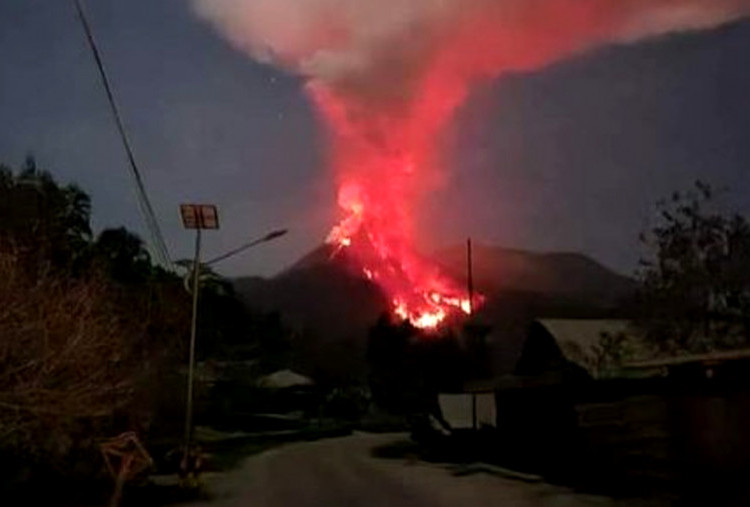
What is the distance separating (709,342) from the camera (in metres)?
32.0

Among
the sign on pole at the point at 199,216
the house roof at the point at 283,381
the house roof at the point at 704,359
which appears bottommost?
the house roof at the point at 704,359

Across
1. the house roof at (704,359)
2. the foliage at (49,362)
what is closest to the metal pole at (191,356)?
the foliage at (49,362)

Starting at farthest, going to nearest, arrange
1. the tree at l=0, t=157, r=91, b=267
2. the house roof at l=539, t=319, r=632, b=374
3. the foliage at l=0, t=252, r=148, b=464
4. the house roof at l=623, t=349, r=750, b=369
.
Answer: the house roof at l=539, t=319, r=632, b=374, the tree at l=0, t=157, r=91, b=267, the house roof at l=623, t=349, r=750, b=369, the foliage at l=0, t=252, r=148, b=464

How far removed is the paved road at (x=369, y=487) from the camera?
23094mm

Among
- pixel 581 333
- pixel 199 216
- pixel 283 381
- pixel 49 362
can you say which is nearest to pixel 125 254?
pixel 199 216

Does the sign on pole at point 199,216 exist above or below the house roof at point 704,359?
above

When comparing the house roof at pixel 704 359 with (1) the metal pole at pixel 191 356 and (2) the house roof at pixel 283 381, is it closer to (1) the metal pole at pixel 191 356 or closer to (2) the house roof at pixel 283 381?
(1) the metal pole at pixel 191 356

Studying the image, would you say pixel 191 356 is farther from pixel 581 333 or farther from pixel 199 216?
pixel 581 333

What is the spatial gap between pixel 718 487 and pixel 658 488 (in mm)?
2342

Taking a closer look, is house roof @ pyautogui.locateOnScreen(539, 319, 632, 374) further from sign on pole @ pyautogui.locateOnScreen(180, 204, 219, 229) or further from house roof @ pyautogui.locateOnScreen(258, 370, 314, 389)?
house roof @ pyautogui.locateOnScreen(258, 370, 314, 389)

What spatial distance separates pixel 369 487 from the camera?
26.7 metres

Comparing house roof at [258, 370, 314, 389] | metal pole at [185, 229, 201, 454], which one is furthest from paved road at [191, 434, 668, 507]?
house roof at [258, 370, 314, 389]

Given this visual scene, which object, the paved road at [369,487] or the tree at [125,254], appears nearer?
the paved road at [369,487]

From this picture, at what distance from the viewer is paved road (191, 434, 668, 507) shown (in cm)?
2309
